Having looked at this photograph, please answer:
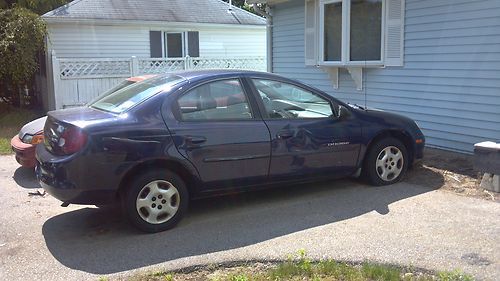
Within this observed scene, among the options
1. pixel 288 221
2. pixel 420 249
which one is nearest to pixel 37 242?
pixel 288 221

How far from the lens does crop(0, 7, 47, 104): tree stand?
41.2ft

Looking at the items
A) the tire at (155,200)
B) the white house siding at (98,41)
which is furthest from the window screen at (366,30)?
the white house siding at (98,41)

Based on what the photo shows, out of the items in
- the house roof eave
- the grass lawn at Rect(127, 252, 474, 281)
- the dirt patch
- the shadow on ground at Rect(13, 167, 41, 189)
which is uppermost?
the house roof eave

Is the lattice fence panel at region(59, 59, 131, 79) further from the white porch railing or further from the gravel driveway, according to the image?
the gravel driveway

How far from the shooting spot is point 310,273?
3.96 meters

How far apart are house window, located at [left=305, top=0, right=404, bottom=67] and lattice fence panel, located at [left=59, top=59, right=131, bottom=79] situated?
6848 mm

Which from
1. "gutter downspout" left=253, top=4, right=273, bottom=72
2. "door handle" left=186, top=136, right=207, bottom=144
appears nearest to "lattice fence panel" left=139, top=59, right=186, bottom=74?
"gutter downspout" left=253, top=4, right=273, bottom=72

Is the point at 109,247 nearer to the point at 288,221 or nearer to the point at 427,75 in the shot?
the point at 288,221

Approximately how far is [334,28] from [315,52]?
2.72 ft

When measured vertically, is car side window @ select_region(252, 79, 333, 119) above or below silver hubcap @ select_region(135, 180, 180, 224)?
above

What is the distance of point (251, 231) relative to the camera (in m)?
4.91

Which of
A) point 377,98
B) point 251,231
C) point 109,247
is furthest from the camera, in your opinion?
point 377,98

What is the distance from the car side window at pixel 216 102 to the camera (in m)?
5.09

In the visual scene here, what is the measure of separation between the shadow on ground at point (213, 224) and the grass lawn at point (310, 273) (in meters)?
0.36
